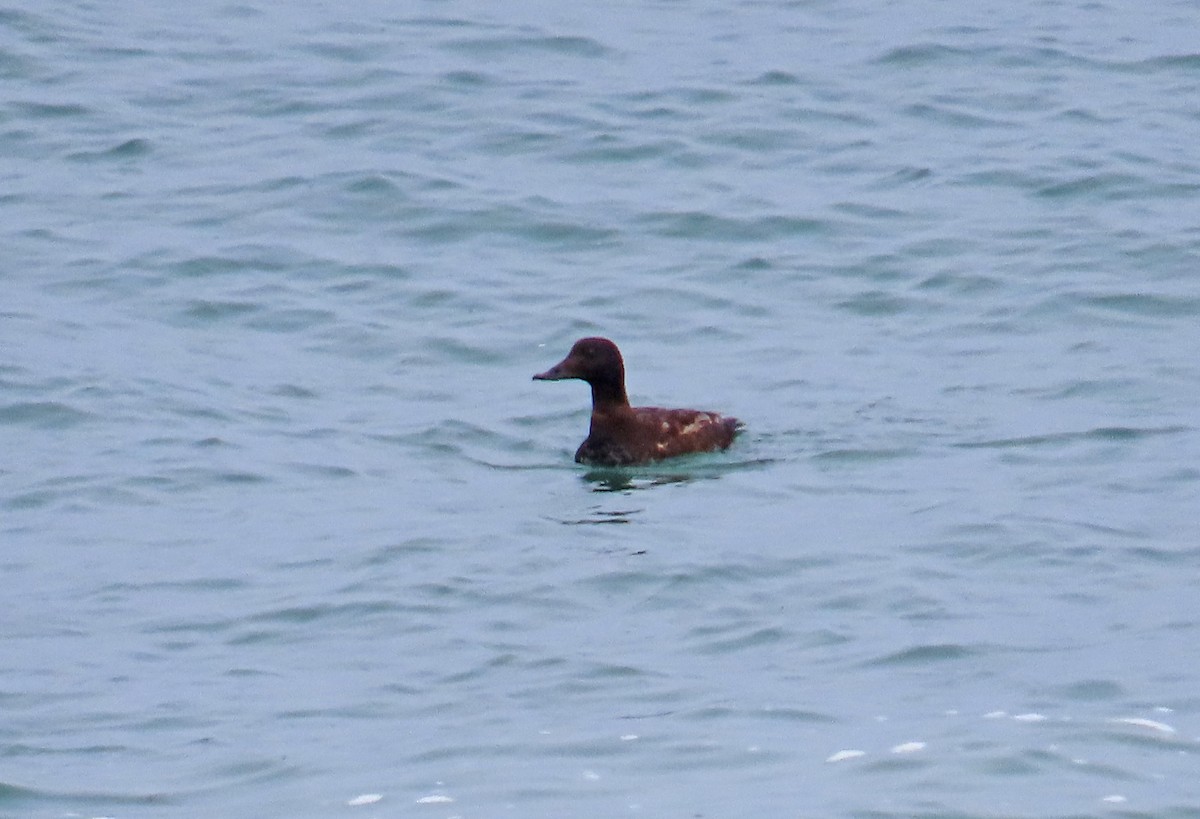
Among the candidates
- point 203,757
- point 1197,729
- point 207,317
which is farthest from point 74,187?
point 1197,729

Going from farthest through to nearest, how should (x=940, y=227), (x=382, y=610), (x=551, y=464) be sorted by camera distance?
(x=940, y=227)
(x=551, y=464)
(x=382, y=610)

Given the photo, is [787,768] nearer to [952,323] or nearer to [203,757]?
[203,757]

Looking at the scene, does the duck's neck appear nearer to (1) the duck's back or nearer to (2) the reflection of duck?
(2) the reflection of duck

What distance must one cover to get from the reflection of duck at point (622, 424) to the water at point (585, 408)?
0.22m

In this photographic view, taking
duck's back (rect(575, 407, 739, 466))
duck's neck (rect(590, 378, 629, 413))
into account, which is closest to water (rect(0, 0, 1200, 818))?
duck's back (rect(575, 407, 739, 466))

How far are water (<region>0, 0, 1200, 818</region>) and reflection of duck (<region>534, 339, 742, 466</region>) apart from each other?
0.22 metres

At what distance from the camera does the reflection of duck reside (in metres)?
13.1

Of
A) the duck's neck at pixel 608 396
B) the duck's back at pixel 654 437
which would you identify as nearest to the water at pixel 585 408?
the duck's back at pixel 654 437

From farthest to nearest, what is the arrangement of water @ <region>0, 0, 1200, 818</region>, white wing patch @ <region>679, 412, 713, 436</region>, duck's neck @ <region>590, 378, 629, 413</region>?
duck's neck @ <region>590, 378, 629, 413</region> → white wing patch @ <region>679, 412, 713, 436</region> → water @ <region>0, 0, 1200, 818</region>

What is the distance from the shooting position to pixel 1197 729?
26.4 ft

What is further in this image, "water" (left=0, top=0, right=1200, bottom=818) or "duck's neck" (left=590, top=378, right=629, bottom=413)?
"duck's neck" (left=590, top=378, right=629, bottom=413)

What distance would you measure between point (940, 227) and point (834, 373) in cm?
322

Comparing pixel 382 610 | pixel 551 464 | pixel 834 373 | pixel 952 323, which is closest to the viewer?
pixel 382 610

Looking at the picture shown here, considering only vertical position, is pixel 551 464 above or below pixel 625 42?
below
